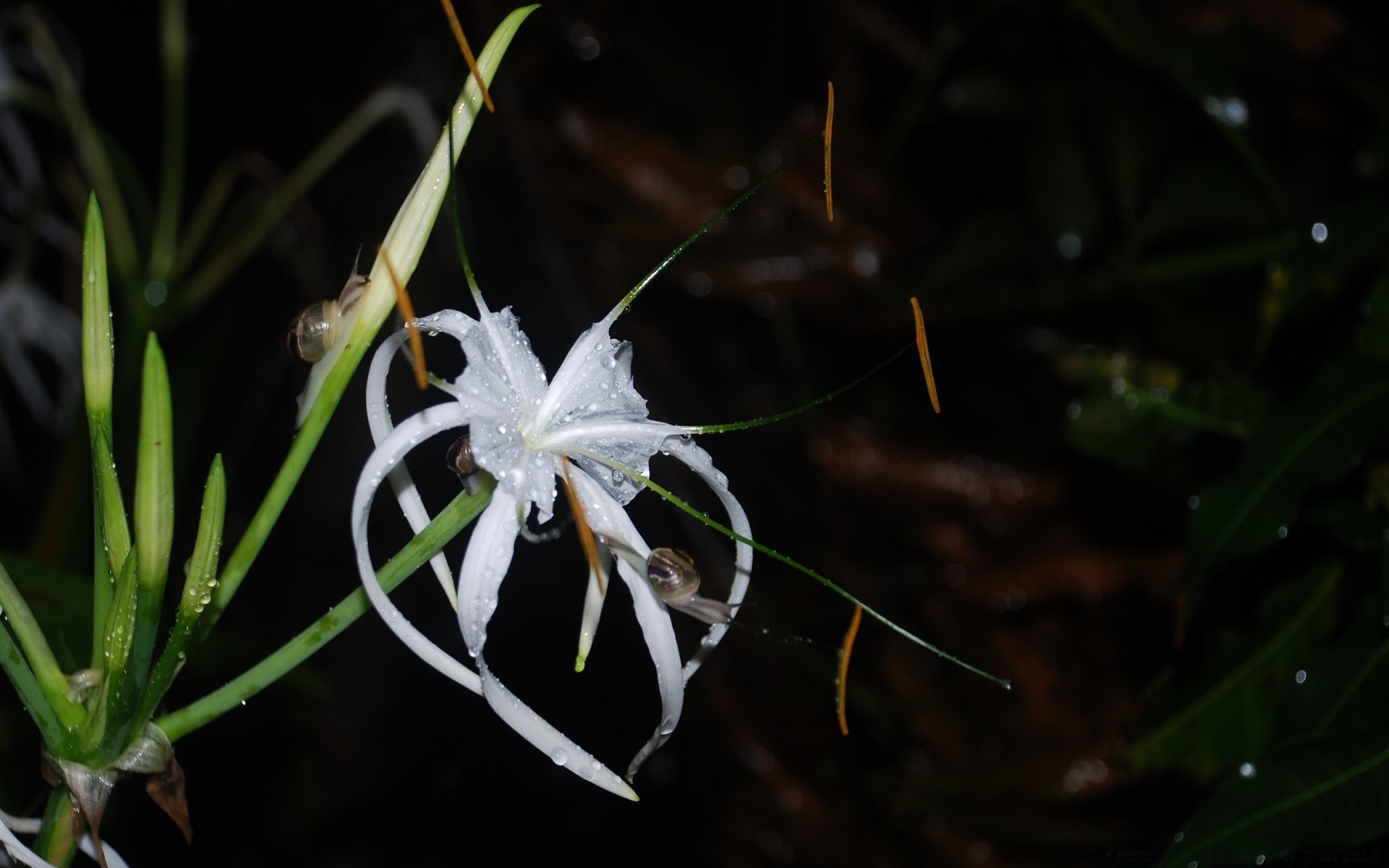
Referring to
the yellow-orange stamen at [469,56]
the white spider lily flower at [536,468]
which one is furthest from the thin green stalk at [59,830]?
the yellow-orange stamen at [469,56]

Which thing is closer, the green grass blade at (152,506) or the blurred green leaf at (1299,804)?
the green grass blade at (152,506)

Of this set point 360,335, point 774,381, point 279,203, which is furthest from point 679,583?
point 774,381

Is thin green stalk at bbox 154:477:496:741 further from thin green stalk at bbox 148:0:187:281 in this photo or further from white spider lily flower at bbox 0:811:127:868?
thin green stalk at bbox 148:0:187:281

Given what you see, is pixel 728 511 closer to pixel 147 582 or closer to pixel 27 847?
pixel 147 582

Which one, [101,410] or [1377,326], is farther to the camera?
[1377,326]

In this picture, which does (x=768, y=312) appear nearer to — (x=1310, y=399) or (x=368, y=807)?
(x=1310, y=399)

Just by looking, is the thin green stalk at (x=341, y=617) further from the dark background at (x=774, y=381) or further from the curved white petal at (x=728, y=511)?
the dark background at (x=774, y=381)

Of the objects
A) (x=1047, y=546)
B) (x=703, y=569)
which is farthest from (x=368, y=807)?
(x=1047, y=546)
